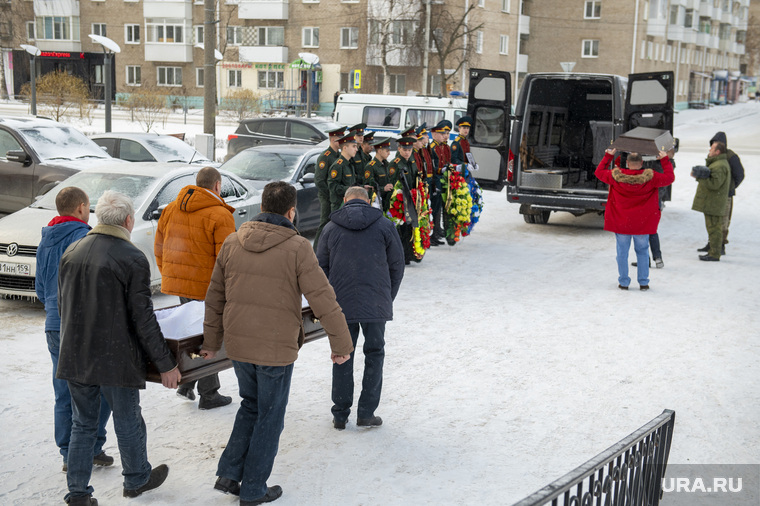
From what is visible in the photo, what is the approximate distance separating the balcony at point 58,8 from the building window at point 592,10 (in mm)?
38075

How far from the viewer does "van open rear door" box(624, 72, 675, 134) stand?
530 inches

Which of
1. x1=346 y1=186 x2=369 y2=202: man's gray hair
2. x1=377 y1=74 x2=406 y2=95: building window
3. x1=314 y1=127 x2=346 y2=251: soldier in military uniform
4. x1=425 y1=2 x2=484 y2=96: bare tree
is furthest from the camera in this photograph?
x1=377 y1=74 x2=406 y2=95: building window

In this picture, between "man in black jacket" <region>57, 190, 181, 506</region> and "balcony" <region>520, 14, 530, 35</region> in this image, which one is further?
"balcony" <region>520, 14, 530, 35</region>

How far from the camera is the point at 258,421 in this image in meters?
4.50

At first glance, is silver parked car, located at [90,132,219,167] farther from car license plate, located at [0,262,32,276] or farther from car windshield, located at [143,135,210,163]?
car license plate, located at [0,262,32,276]

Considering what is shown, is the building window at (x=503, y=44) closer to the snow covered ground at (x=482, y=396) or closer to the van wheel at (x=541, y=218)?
the van wheel at (x=541, y=218)

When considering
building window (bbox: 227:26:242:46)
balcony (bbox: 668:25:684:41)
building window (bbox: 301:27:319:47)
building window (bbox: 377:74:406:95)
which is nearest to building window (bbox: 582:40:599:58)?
balcony (bbox: 668:25:684:41)

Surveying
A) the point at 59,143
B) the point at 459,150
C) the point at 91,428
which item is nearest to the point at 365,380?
Answer: the point at 91,428

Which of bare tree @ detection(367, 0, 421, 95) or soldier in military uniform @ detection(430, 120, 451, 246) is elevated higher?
bare tree @ detection(367, 0, 421, 95)

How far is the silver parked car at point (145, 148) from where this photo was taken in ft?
46.5

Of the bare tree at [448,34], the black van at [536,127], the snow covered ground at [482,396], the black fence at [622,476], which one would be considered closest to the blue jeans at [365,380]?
the snow covered ground at [482,396]

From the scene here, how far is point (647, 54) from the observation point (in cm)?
6406

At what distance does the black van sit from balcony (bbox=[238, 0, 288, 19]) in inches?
1659

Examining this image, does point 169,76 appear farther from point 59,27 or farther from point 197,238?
point 197,238
